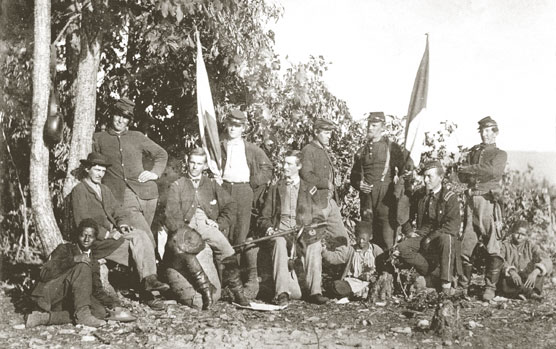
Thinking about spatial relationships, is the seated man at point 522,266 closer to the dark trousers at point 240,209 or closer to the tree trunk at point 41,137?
the dark trousers at point 240,209

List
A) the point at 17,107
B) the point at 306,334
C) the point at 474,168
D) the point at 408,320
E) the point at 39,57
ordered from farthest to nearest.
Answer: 1. the point at 17,107
2. the point at 474,168
3. the point at 39,57
4. the point at 408,320
5. the point at 306,334

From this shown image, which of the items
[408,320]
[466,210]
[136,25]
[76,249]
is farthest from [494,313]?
[136,25]

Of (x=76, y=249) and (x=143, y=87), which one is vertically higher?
(x=143, y=87)

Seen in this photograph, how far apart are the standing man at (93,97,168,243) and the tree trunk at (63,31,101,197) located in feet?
0.99

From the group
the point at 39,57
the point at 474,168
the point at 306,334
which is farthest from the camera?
the point at 474,168

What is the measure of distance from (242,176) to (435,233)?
7.58 feet

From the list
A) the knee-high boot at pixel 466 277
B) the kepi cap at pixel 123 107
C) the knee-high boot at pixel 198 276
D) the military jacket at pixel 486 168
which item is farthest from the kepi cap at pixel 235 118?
the knee-high boot at pixel 466 277

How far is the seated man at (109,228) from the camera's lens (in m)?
6.12

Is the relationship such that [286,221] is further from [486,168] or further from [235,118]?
[486,168]

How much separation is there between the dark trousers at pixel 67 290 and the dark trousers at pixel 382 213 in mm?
3539

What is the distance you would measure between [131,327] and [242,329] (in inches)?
40.2

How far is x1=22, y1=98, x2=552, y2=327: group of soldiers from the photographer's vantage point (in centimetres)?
630

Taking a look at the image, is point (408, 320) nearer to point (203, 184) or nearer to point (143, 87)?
point (203, 184)

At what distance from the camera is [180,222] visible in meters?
6.52
